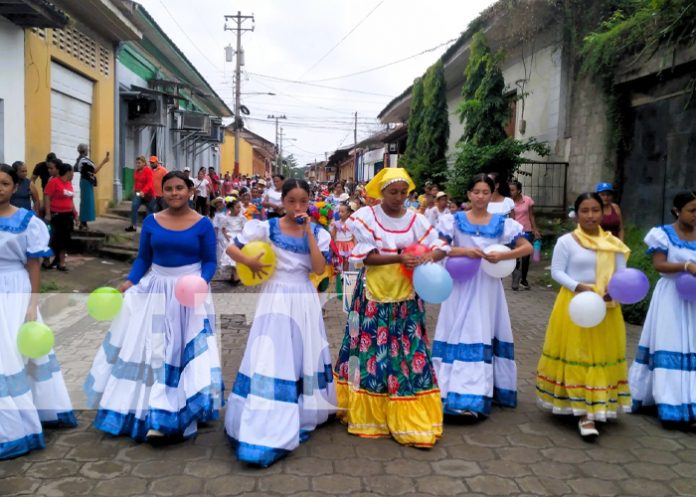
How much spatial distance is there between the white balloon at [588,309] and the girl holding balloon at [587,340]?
0.17 feet

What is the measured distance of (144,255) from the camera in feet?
13.7

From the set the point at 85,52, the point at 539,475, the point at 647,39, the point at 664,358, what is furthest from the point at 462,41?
the point at 539,475

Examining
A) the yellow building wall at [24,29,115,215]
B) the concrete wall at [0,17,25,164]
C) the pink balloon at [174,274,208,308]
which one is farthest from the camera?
the yellow building wall at [24,29,115,215]

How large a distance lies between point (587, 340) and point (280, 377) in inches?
84.3

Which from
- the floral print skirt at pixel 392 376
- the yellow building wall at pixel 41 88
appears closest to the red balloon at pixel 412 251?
the floral print skirt at pixel 392 376

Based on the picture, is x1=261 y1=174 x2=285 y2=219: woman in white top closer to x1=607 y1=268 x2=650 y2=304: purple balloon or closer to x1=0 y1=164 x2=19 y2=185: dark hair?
x1=0 y1=164 x2=19 y2=185: dark hair

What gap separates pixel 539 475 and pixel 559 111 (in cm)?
1047

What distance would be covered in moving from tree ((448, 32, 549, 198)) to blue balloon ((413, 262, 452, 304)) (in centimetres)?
919

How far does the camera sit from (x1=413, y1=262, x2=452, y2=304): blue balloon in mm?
3893

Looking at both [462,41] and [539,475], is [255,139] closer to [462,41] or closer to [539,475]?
[462,41]

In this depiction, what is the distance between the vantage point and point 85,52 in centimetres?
1322

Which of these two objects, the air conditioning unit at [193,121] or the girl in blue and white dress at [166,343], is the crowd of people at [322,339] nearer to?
the girl in blue and white dress at [166,343]

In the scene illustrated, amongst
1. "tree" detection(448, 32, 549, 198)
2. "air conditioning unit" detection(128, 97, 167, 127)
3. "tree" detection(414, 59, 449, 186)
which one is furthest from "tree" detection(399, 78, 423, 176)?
"air conditioning unit" detection(128, 97, 167, 127)

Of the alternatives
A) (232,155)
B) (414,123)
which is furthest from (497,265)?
(232,155)
